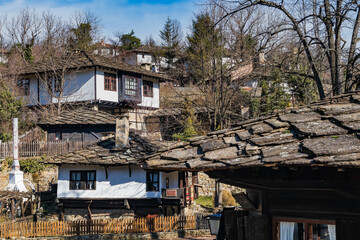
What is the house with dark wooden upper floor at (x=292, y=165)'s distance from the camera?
16.3ft

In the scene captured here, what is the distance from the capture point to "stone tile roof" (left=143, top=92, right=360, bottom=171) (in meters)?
4.77

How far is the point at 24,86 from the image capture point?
3822cm

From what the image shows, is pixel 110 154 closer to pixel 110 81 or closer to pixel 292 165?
pixel 110 81

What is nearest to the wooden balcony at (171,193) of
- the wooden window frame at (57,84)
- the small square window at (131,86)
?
the small square window at (131,86)

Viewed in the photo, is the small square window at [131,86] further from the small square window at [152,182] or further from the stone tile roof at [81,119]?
the small square window at [152,182]

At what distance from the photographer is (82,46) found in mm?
49156

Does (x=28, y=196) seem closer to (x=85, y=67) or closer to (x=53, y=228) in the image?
(x=53, y=228)

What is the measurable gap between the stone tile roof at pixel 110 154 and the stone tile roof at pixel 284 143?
15.7m

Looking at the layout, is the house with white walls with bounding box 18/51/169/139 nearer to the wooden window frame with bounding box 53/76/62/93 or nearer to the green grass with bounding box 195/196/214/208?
the wooden window frame with bounding box 53/76/62/93

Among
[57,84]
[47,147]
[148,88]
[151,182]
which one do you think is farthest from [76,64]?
[151,182]

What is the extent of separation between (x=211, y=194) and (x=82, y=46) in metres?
27.5

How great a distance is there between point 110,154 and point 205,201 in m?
7.93

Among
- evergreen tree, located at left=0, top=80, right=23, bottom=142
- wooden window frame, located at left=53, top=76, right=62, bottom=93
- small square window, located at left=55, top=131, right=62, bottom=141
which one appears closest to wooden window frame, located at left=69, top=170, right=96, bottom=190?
small square window, located at left=55, top=131, right=62, bottom=141

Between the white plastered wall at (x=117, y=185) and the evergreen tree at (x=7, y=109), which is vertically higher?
the evergreen tree at (x=7, y=109)
